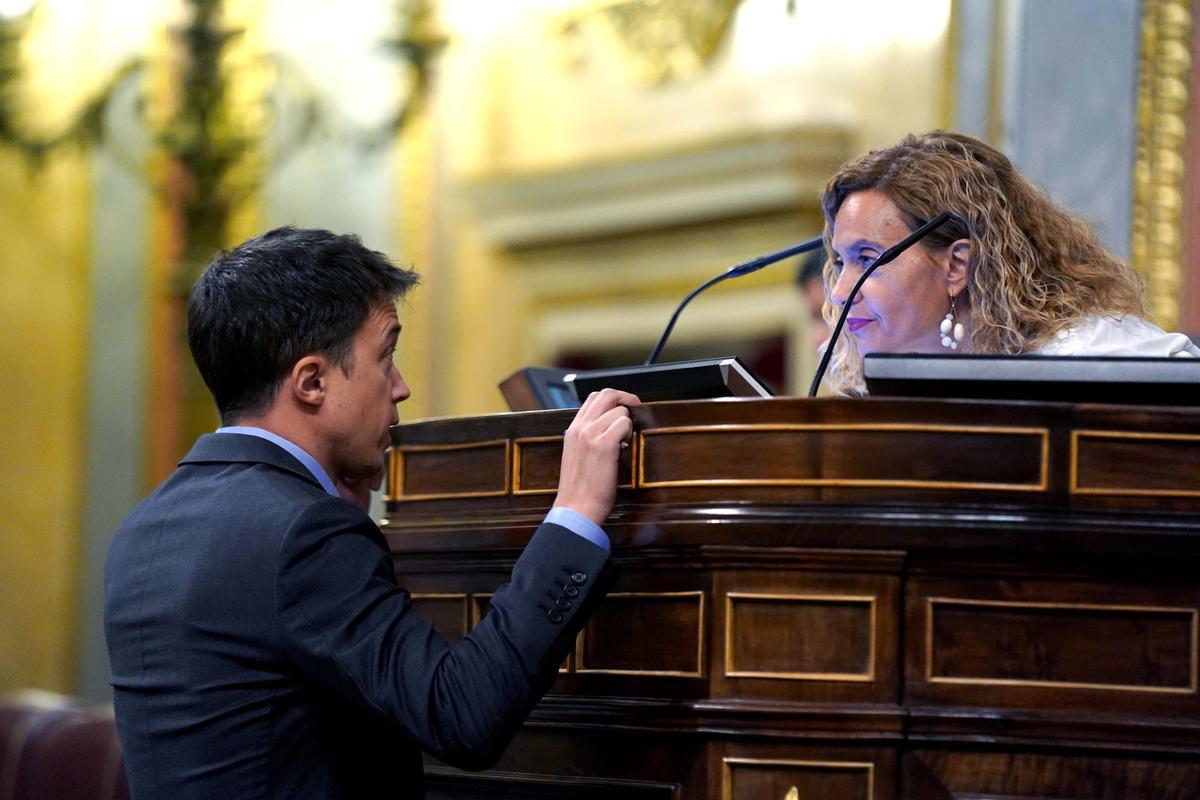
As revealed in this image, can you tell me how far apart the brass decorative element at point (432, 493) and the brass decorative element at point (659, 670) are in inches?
7.9

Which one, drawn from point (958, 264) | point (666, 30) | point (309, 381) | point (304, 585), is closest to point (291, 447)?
point (309, 381)

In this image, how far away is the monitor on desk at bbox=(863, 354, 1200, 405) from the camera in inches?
75.1

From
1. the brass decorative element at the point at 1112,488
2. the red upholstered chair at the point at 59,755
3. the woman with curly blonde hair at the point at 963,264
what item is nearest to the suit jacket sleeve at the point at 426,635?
the brass decorative element at the point at 1112,488

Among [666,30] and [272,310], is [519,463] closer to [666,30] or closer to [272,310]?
[272,310]

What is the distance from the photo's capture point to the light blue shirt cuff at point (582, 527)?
1957 millimetres

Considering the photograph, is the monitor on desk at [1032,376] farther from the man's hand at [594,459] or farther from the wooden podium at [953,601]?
the man's hand at [594,459]

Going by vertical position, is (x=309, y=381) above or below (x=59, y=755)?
above

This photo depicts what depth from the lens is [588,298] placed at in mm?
6914

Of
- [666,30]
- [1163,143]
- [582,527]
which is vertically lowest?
[582,527]

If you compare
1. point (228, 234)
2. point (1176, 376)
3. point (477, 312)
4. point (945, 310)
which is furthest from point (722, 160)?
point (1176, 376)

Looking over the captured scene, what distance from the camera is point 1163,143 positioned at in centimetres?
412

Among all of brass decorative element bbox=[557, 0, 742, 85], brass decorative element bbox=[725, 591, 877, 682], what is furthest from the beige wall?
brass decorative element bbox=[725, 591, 877, 682]

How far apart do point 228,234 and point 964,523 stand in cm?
530

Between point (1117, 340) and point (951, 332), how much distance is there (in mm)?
230
